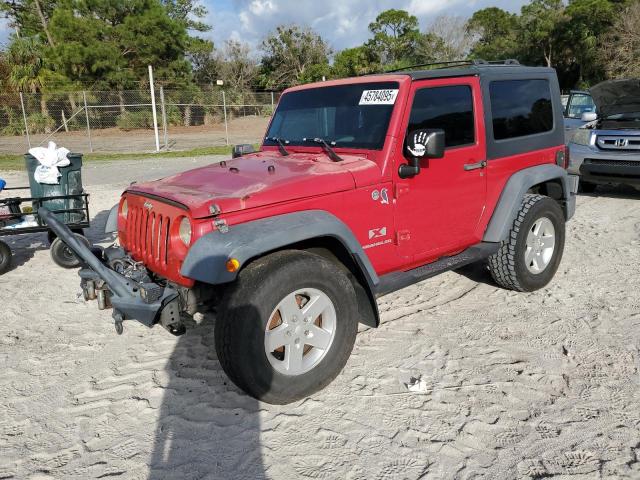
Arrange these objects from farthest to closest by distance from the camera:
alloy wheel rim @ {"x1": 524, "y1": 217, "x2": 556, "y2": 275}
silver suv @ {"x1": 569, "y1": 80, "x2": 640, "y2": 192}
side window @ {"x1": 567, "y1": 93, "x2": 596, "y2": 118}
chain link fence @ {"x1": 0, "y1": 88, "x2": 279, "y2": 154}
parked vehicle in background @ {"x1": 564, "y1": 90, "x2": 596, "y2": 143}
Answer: chain link fence @ {"x1": 0, "y1": 88, "x2": 279, "y2": 154} → side window @ {"x1": 567, "y1": 93, "x2": 596, "y2": 118} → parked vehicle in background @ {"x1": 564, "y1": 90, "x2": 596, "y2": 143} → silver suv @ {"x1": 569, "y1": 80, "x2": 640, "y2": 192} → alloy wheel rim @ {"x1": 524, "y1": 217, "x2": 556, "y2": 275}

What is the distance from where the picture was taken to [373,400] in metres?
3.34

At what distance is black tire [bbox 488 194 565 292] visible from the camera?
4711 millimetres

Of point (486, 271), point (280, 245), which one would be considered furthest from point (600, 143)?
point (280, 245)

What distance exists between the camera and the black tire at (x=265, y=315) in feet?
9.73

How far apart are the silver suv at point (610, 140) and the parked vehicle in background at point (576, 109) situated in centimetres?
33

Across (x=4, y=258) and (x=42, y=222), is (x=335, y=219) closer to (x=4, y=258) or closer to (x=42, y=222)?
(x=42, y=222)

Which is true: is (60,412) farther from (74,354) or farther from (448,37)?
(448,37)

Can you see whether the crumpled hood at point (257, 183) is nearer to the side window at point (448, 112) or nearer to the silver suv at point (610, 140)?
the side window at point (448, 112)

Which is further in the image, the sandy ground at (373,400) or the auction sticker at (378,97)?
the auction sticker at (378,97)

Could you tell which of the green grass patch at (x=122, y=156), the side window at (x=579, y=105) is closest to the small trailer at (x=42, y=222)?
the side window at (x=579, y=105)

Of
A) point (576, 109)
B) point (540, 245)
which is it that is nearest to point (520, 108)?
point (540, 245)

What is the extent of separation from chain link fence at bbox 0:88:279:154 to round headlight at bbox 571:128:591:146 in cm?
1529

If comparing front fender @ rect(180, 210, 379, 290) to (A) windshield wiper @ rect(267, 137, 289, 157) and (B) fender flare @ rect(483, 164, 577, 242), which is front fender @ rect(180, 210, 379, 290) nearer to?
(A) windshield wiper @ rect(267, 137, 289, 157)

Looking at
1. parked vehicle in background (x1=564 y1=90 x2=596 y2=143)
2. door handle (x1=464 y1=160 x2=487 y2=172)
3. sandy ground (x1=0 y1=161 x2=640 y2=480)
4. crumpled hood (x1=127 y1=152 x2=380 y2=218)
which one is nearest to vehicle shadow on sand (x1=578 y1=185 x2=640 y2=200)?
parked vehicle in background (x1=564 y1=90 x2=596 y2=143)
